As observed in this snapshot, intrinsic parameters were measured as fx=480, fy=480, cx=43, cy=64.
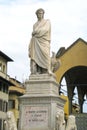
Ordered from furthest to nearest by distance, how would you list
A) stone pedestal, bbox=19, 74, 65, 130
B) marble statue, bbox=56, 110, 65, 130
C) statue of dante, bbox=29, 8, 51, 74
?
statue of dante, bbox=29, 8, 51, 74, stone pedestal, bbox=19, 74, 65, 130, marble statue, bbox=56, 110, 65, 130

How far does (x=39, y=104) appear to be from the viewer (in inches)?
813

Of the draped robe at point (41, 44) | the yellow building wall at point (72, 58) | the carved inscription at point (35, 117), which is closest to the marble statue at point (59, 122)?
the carved inscription at point (35, 117)

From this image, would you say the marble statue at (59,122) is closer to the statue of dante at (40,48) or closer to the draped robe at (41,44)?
the statue of dante at (40,48)

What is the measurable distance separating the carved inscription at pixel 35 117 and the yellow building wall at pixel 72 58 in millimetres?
18161

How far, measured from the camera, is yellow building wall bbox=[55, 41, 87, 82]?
3884 cm

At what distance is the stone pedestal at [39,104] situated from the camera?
66.9ft

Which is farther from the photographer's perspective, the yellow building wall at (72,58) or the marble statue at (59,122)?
the yellow building wall at (72,58)

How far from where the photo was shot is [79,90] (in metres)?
48.4

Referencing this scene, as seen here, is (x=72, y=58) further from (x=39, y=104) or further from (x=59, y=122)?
(x=59, y=122)

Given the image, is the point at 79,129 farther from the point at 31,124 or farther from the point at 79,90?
the point at 31,124

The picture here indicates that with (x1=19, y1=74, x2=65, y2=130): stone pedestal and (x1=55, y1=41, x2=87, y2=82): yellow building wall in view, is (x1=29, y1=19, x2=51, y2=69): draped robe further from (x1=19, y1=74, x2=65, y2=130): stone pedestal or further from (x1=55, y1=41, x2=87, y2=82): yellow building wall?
(x1=55, y1=41, x2=87, y2=82): yellow building wall

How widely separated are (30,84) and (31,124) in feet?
5.84

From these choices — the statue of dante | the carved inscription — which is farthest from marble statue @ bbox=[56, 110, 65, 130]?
the statue of dante

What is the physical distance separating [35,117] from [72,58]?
19.0m
